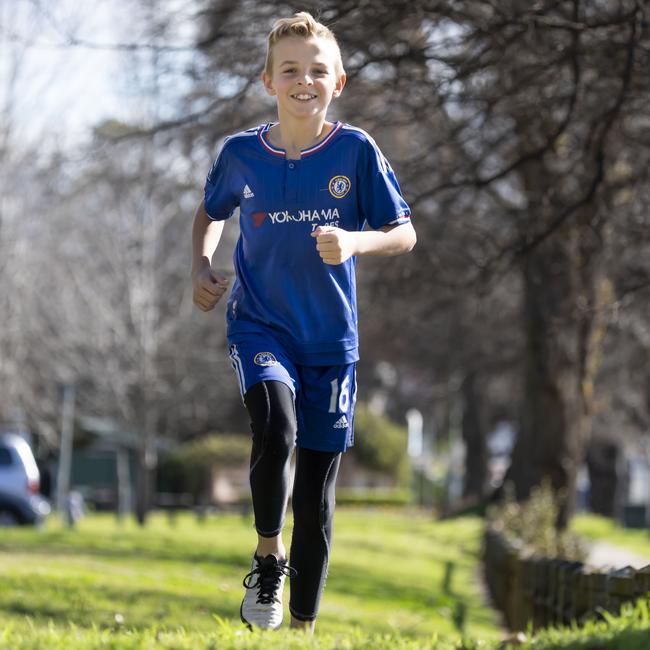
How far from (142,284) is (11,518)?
18.7ft

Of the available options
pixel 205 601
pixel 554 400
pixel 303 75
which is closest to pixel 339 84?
pixel 303 75

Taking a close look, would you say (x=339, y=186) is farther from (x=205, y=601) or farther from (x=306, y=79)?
(x=205, y=601)

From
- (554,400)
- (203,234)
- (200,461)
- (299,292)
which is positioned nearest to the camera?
(299,292)

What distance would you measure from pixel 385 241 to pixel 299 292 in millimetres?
348

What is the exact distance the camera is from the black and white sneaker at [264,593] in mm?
4461

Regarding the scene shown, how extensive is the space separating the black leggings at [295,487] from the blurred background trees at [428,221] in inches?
77.9

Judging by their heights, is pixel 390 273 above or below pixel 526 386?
above

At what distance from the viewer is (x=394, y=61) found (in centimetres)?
942

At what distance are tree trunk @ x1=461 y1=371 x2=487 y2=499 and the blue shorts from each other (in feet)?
113

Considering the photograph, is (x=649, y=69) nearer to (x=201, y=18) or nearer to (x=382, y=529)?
(x=201, y=18)

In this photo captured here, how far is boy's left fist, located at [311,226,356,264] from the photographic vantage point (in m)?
4.16

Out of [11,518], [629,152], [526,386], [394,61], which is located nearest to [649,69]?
[394,61]

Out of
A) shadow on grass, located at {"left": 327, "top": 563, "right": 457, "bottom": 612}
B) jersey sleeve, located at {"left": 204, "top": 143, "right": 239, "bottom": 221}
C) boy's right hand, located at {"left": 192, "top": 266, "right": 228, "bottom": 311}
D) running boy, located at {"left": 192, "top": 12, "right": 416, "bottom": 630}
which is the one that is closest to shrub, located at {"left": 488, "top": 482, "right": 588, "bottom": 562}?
shadow on grass, located at {"left": 327, "top": 563, "right": 457, "bottom": 612}

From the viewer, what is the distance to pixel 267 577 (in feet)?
14.8
